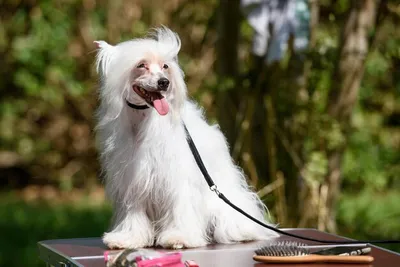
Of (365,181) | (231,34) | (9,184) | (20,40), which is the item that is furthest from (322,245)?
(9,184)

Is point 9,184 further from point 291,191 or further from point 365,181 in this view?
point 291,191

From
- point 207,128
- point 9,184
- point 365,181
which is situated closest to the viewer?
point 207,128

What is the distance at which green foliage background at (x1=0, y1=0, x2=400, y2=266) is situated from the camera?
11086mm

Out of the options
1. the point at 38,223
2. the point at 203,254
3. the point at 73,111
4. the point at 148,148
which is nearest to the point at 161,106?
the point at 148,148

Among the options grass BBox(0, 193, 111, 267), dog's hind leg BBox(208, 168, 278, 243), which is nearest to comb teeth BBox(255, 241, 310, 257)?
dog's hind leg BBox(208, 168, 278, 243)

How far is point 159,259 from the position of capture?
3.31m

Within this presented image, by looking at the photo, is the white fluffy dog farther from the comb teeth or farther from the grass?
the grass

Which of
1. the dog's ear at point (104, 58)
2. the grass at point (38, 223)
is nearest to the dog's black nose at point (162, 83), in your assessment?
the dog's ear at point (104, 58)

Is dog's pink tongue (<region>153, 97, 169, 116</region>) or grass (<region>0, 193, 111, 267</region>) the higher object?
grass (<region>0, 193, 111, 267</region>)

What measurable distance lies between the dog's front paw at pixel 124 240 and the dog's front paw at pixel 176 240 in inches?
3.3

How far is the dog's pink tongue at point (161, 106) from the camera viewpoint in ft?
13.2

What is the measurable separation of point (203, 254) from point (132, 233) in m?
0.37

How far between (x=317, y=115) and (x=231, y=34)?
3.46 ft

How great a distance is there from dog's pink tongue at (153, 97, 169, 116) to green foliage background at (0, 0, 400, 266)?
19.8 feet
